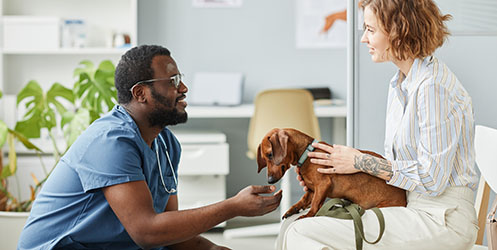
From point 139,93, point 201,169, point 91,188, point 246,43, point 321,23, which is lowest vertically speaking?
point 201,169

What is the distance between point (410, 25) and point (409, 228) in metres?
0.54

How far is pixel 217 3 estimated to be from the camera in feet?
13.9

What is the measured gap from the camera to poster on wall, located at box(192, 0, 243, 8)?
4.23 m

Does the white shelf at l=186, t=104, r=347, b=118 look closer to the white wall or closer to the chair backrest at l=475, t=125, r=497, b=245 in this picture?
the white wall

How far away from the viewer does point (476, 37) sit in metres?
2.24

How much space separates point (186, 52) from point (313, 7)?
0.98m

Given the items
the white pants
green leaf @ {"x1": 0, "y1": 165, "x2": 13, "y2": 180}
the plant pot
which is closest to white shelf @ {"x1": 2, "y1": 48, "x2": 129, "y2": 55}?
green leaf @ {"x1": 0, "y1": 165, "x2": 13, "y2": 180}

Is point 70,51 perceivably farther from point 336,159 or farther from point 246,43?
point 336,159

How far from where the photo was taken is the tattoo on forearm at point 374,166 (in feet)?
5.13

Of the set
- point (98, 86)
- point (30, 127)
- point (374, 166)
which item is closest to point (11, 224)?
point (30, 127)

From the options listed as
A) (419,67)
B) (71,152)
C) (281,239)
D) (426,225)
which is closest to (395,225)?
(426,225)

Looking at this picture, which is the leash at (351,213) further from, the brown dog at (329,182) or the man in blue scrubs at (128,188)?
the man in blue scrubs at (128,188)

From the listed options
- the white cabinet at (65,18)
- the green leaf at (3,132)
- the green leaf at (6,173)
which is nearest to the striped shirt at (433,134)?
the green leaf at (3,132)

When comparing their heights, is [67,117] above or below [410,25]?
below
